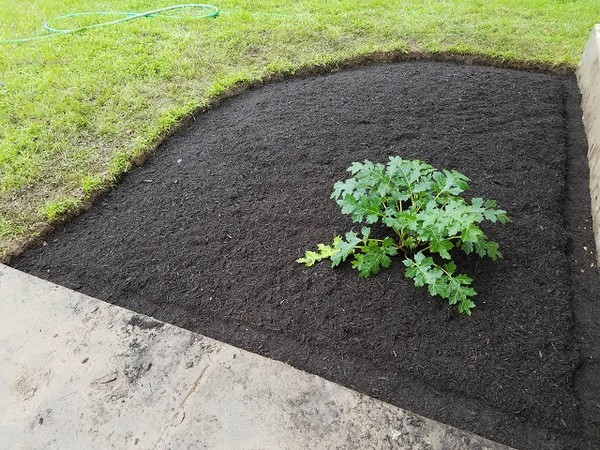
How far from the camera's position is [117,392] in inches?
81.5

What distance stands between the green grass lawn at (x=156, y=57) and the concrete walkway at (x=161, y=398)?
0.88 m

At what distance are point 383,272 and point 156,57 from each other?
3435 mm

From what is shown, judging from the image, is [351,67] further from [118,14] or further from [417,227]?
[118,14]

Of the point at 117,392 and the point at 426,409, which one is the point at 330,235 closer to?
the point at 426,409

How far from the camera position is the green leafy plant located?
221 cm

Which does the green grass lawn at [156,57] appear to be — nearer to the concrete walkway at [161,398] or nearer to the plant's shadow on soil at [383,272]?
the plant's shadow on soil at [383,272]

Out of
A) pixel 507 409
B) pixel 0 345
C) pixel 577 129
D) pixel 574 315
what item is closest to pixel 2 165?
pixel 0 345

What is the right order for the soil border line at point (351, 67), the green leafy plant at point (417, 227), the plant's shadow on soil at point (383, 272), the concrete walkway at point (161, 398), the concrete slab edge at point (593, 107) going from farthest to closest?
the soil border line at point (351, 67) → the concrete slab edge at point (593, 107) → the green leafy plant at point (417, 227) → the plant's shadow on soil at point (383, 272) → the concrete walkway at point (161, 398)

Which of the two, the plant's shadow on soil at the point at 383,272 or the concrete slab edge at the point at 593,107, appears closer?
the plant's shadow on soil at the point at 383,272

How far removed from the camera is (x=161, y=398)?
2.04 metres

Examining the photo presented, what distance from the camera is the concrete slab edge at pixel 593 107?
2812mm

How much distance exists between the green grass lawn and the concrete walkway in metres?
0.88

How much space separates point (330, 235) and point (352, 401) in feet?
3.33

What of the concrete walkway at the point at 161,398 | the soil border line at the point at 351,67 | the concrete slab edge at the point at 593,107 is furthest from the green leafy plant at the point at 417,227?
the soil border line at the point at 351,67
